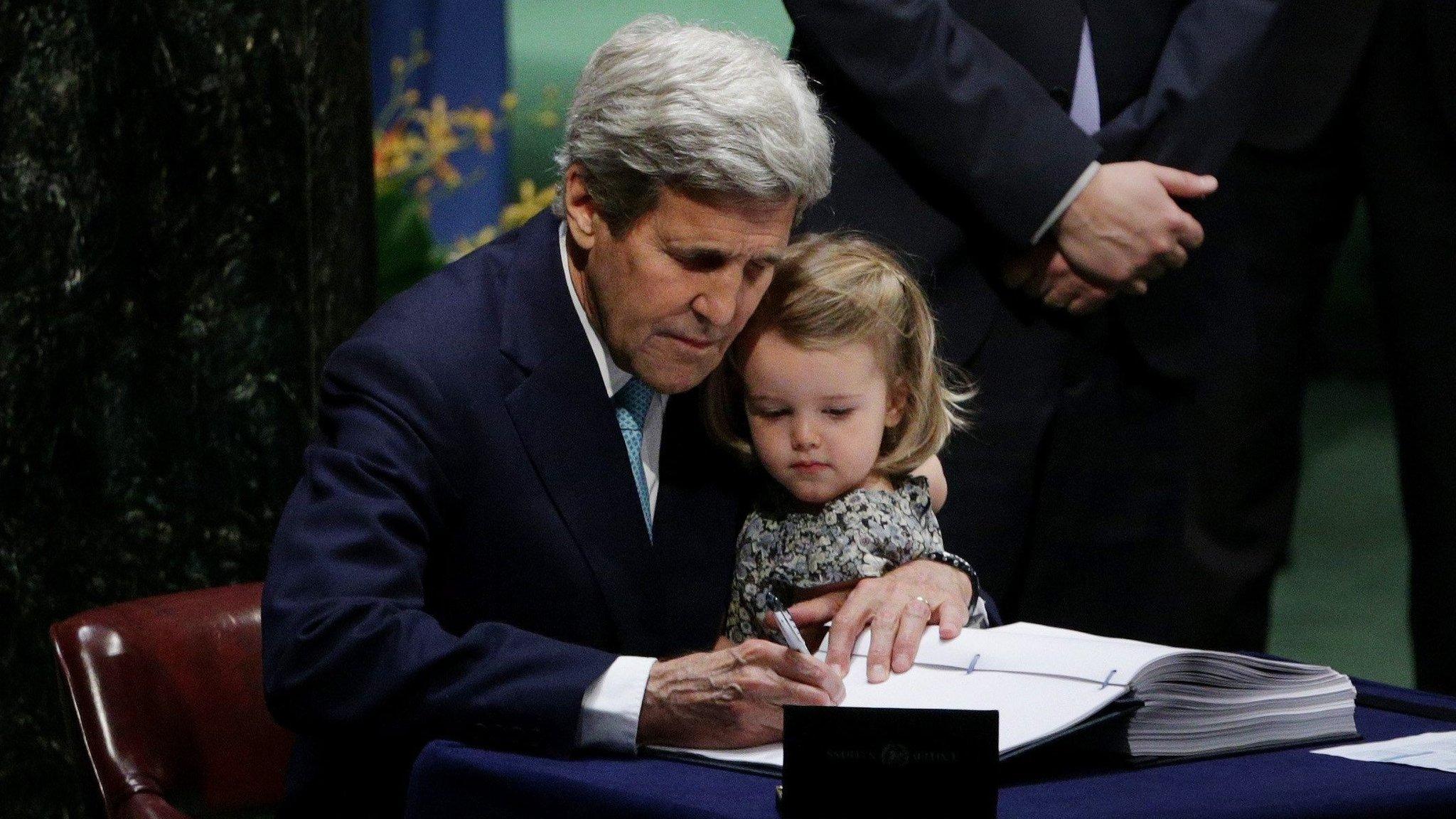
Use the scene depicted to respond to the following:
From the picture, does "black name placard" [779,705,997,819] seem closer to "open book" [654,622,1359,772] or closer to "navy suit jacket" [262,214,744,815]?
"open book" [654,622,1359,772]

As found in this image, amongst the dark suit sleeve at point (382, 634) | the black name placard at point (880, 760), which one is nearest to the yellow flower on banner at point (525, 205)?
the dark suit sleeve at point (382, 634)

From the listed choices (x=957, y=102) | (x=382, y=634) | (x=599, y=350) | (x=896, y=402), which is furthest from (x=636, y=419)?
(x=957, y=102)

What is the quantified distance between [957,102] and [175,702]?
1322 millimetres

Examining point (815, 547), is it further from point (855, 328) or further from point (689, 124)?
point (689, 124)

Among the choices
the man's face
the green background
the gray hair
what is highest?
the gray hair

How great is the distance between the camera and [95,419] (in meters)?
2.54

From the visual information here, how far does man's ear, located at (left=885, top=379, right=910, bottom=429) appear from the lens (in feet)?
7.06

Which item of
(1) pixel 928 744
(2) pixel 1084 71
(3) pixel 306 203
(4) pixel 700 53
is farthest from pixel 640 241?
(2) pixel 1084 71

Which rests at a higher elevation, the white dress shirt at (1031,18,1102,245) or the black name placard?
the white dress shirt at (1031,18,1102,245)

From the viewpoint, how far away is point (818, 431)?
6.64 feet

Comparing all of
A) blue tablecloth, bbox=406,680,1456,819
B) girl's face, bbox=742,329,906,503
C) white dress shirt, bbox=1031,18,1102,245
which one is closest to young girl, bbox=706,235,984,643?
girl's face, bbox=742,329,906,503

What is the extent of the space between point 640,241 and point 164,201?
3.09 ft

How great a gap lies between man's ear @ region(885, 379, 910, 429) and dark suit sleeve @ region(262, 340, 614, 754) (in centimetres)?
58

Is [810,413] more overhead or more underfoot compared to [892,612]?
more overhead
